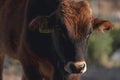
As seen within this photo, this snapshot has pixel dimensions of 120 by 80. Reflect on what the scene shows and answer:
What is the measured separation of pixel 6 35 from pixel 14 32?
26 centimetres

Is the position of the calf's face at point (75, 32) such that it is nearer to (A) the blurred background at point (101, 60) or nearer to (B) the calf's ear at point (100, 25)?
(B) the calf's ear at point (100, 25)

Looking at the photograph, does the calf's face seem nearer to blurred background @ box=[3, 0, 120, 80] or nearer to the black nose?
the black nose

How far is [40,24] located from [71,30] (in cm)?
51

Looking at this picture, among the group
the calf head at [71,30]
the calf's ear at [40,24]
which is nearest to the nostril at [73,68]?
the calf head at [71,30]

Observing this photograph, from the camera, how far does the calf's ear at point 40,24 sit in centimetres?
801

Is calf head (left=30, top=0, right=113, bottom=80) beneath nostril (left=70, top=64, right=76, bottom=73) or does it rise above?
above

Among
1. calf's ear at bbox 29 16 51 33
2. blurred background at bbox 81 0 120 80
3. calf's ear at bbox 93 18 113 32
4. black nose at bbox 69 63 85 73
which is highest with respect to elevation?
calf's ear at bbox 29 16 51 33

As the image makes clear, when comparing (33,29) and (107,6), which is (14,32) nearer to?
(33,29)

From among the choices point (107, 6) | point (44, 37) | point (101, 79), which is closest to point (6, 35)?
point (44, 37)

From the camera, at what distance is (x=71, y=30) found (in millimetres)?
7695

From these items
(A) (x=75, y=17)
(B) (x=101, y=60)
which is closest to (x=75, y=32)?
(A) (x=75, y=17)

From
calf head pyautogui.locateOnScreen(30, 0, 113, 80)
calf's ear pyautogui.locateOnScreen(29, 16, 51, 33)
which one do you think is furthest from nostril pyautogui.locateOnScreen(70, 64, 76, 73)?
calf's ear pyautogui.locateOnScreen(29, 16, 51, 33)

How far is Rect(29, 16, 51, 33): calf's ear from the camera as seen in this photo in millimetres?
8008

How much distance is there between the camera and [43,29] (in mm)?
8062
